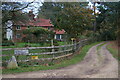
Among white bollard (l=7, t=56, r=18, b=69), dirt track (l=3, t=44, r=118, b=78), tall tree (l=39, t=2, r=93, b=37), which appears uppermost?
tall tree (l=39, t=2, r=93, b=37)

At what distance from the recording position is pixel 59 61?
33.8 ft

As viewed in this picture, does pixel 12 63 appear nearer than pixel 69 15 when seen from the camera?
Yes

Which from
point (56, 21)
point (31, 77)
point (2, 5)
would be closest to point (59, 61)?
point (56, 21)

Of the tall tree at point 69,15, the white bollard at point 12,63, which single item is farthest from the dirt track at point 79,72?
the tall tree at point 69,15

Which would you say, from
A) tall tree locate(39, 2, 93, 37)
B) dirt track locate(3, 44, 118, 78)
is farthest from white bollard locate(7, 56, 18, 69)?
tall tree locate(39, 2, 93, 37)

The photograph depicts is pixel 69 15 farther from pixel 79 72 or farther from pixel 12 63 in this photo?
pixel 12 63

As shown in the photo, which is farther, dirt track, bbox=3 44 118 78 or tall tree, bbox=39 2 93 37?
tall tree, bbox=39 2 93 37

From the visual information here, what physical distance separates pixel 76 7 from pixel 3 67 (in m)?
8.00

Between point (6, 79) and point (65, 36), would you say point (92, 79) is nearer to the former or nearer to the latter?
point (6, 79)

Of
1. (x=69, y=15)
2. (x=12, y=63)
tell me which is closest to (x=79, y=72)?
(x=12, y=63)

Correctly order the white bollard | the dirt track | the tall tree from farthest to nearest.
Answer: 1. the tall tree
2. the white bollard
3. the dirt track

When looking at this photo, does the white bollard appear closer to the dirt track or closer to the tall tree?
the dirt track

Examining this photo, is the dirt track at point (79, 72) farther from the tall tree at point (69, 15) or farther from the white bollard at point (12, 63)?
the tall tree at point (69, 15)

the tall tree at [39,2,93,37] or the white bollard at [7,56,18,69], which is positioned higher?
the tall tree at [39,2,93,37]
